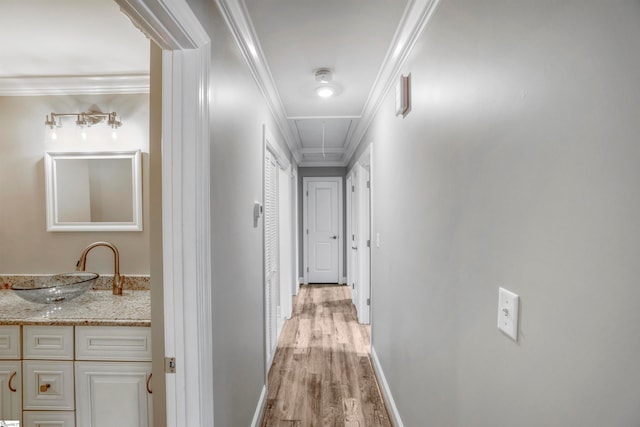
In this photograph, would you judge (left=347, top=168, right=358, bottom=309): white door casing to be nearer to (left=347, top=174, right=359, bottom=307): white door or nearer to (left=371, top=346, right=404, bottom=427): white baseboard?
(left=347, top=174, right=359, bottom=307): white door

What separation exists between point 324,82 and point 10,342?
7.74 feet

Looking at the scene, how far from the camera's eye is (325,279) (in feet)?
19.5

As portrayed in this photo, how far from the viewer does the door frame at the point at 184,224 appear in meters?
1.08

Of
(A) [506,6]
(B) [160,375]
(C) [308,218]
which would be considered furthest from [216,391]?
(C) [308,218]

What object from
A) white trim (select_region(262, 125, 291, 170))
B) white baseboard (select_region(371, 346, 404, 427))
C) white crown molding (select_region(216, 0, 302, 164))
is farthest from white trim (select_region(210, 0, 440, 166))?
white baseboard (select_region(371, 346, 404, 427))

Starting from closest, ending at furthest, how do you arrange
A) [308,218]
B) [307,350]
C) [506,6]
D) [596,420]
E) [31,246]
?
[596,420], [506,6], [31,246], [307,350], [308,218]

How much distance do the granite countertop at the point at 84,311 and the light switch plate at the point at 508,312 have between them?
1.53 meters

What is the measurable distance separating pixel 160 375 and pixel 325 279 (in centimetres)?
481

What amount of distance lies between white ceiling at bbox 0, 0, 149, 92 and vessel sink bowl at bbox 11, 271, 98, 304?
1.32 metres

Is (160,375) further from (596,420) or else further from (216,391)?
(596,420)

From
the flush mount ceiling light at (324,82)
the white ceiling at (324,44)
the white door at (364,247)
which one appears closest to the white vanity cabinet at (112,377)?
the white ceiling at (324,44)

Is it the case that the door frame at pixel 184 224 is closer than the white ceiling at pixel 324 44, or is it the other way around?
the door frame at pixel 184 224

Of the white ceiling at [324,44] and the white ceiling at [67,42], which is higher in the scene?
the white ceiling at [324,44]

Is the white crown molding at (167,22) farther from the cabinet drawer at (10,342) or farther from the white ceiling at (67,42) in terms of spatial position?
→ the cabinet drawer at (10,342)
